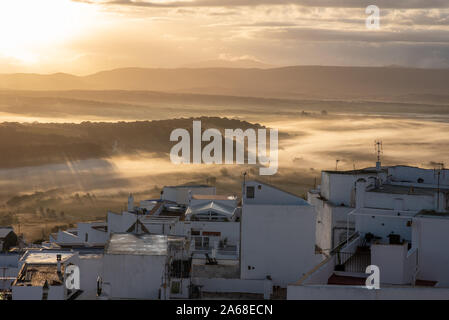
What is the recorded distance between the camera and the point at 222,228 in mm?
24219

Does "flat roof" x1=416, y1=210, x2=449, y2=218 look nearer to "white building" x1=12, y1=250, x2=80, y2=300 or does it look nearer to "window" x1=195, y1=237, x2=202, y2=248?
"white building" x1=12, y1=250, x2=80, y2=300

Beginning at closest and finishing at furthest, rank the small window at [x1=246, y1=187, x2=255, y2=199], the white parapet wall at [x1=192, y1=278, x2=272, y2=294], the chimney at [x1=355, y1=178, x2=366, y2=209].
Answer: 1. the white parapet wall at [x1=192, y1=278, x2=272, y2=294]
2. the chimney at [x1=355, y1=178, x2=366, y2=209]
3. the small window at [x1=246, y1=187, x2=255, y2=199]

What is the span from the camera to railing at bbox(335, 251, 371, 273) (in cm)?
1517

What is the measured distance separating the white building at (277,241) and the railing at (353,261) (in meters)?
5.18

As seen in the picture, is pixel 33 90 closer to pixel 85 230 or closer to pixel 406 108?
pixel 406 108

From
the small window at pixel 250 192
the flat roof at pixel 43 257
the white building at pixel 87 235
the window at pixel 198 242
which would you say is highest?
the small window at pixel 250 192

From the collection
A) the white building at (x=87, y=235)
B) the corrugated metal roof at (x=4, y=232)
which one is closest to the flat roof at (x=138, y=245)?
the white building at (x=87, y=235)

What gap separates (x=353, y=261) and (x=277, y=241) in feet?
19.0

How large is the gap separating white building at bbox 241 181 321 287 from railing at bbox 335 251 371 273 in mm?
5181

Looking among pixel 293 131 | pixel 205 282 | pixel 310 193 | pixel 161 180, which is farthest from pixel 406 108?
pixel 205 282

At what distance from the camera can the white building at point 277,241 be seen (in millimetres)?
21031

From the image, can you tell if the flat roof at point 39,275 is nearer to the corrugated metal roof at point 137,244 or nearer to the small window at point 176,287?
the corrugated metal roof at point 137,244

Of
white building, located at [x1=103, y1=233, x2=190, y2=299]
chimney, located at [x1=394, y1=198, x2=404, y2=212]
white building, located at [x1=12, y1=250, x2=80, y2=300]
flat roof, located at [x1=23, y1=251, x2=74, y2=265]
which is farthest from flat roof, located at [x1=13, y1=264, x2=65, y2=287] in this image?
chimney, located at [x1=394, y1=198, x2=404, y2=212]

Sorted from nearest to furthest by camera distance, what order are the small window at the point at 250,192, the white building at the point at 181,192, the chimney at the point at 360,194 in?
the chimney at the point at 360,194 < the small window at the point at 250,192 < the white building at the point at 181,192
